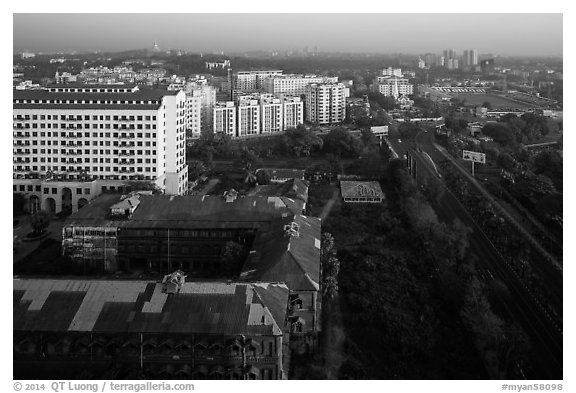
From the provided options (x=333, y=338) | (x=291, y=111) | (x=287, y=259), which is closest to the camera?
(x=333, y=338)

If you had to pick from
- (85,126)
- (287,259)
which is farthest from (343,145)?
(287,259)

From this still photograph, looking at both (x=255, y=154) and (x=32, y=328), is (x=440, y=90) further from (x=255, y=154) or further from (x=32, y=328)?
(x=32, y=328)

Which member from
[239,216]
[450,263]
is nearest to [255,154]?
[239,216]

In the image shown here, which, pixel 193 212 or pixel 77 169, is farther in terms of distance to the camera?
pixel 77 169

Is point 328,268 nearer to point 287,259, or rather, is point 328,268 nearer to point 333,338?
point 287,259

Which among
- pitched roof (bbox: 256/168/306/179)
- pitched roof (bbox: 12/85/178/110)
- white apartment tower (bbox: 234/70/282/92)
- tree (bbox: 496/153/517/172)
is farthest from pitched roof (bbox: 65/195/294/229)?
white apartment tower (bbox: 234/70/282/92)

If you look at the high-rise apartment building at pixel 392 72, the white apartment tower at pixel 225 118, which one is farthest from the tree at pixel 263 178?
the high-rise apartment building at pixel 392 72
